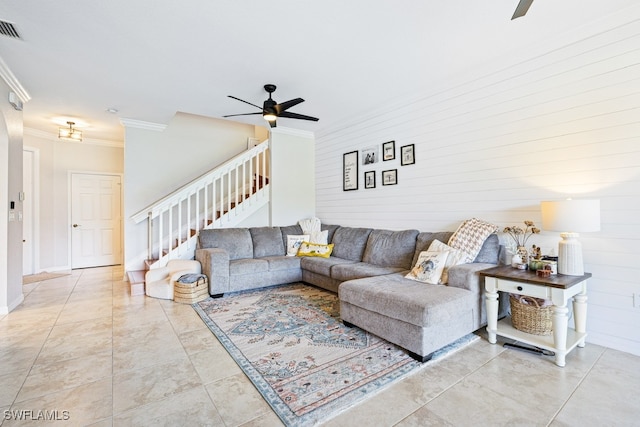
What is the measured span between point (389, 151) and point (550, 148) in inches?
76.8

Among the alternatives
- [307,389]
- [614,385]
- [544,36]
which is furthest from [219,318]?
[544,36]

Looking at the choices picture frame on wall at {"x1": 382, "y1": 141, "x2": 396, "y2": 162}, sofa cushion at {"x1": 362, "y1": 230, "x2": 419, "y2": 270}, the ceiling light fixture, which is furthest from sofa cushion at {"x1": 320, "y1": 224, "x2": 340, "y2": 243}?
the ceiling light fixture

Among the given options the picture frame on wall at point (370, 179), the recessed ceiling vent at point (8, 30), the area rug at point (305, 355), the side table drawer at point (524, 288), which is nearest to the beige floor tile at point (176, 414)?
the area rug at point (305, 355)

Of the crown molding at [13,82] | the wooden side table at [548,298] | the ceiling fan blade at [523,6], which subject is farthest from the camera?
the crown molding at [13,82]

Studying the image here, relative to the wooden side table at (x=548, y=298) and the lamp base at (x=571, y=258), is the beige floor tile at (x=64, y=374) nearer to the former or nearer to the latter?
the wooden side table at (x=548, y=298)

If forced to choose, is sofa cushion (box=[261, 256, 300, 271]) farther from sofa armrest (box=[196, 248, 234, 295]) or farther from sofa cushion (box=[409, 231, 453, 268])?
sofa cushion (box=[409, 231, 453, 268])

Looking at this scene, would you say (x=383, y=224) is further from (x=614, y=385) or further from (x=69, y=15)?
(x=69, y=15)

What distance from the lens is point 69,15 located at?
2.35 m

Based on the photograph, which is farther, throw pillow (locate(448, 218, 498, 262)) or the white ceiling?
throw pillow (locate(448, 218, 498, 262))

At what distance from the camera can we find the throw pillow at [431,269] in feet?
9.34

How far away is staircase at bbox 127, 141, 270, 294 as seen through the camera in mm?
4551

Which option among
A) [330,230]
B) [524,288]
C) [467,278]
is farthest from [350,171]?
[524,288]

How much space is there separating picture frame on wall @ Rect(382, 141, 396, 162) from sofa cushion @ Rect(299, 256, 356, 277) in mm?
1611

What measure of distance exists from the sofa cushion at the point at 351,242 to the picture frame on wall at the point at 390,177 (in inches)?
29.9
